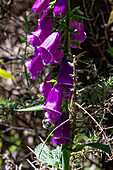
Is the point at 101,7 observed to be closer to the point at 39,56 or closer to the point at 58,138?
the point at 39,56

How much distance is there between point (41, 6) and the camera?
0.56 m

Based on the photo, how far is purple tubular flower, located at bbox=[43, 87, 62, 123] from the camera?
555 mm

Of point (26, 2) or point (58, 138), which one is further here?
point (26, 2)

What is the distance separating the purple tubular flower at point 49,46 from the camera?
552 millimetres

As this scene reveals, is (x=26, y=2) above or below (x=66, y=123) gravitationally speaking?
above

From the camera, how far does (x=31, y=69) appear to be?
24.1 inches

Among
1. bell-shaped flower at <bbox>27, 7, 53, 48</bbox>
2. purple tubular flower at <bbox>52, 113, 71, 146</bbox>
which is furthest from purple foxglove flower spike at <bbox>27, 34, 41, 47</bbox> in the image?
purple tubular flower at <bbox>52, 113, 71, 146</bbox>

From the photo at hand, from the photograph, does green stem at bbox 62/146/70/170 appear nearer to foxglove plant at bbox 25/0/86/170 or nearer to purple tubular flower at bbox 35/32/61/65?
foxglove plant at bbox 25/0/86/170

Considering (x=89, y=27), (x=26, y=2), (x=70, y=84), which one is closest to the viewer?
(x=70, y=84)

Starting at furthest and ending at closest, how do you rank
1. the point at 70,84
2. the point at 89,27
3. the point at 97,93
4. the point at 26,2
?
the point at 26,2
the point at 89,27
the point at 97,93
the point at 70,84

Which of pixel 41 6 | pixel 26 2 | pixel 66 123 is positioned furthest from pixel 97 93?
pixel 26 2

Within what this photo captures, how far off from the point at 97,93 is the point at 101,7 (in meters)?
0.58

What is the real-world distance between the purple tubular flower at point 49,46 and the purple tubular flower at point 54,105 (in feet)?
0.31

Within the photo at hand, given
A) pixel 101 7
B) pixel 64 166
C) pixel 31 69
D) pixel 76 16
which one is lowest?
pixel 64 166
